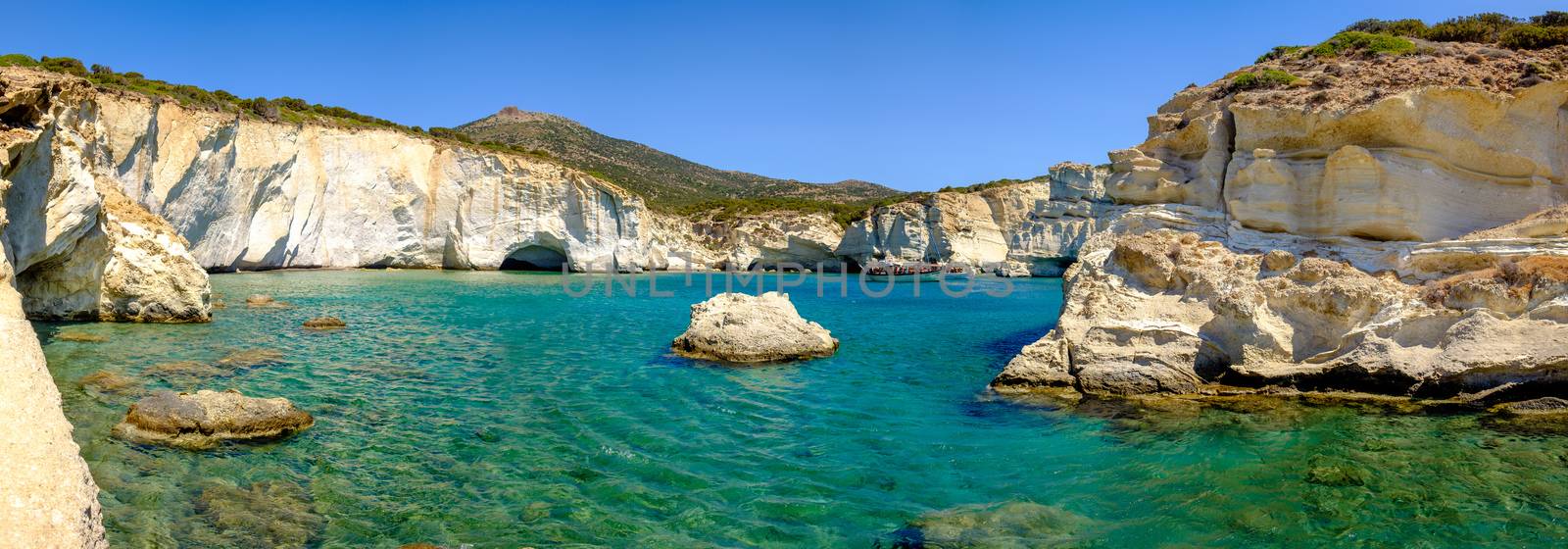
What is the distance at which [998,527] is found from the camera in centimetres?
601

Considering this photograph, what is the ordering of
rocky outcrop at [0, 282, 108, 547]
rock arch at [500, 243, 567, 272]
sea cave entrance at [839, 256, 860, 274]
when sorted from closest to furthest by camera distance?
rocky outcrop at [0, 282, 108, 547] < rock arch at [500, 243, 567, 272] < sea cave entrance at [839, 256, 860, 274]

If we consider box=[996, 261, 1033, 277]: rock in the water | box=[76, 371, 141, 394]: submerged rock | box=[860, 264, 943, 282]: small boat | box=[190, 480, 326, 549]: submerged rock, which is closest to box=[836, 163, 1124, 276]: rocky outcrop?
box=[996, 261, 1033, 277]: rock in the water

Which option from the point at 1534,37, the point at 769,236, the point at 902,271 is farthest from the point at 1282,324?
the point at 769,236

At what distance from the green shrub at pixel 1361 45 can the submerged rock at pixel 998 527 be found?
12894 mm

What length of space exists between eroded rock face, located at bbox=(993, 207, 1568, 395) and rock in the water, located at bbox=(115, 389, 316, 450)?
390 inches

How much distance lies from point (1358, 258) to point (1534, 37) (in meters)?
5.88

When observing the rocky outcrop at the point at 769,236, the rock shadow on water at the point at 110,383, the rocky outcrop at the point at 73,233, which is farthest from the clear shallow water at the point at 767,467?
the rocky outcrop at the point at 769,236

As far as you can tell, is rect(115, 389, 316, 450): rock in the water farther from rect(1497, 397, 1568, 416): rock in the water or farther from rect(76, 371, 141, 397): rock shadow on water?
rect(1497, 397, 1568, 416): rock in the water

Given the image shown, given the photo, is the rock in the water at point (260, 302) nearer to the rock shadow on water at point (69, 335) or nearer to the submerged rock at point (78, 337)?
the rock shadow on water at point (69, 335)

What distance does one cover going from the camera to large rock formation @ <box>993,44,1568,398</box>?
31.5ft

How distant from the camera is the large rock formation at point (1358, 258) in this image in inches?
378

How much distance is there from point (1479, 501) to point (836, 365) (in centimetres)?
949

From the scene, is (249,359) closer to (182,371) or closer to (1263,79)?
(182,371)

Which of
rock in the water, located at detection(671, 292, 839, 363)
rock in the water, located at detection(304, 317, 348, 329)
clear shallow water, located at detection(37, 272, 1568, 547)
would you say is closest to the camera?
clear shallow water, located at detection(37, 272, 1568, 547)
